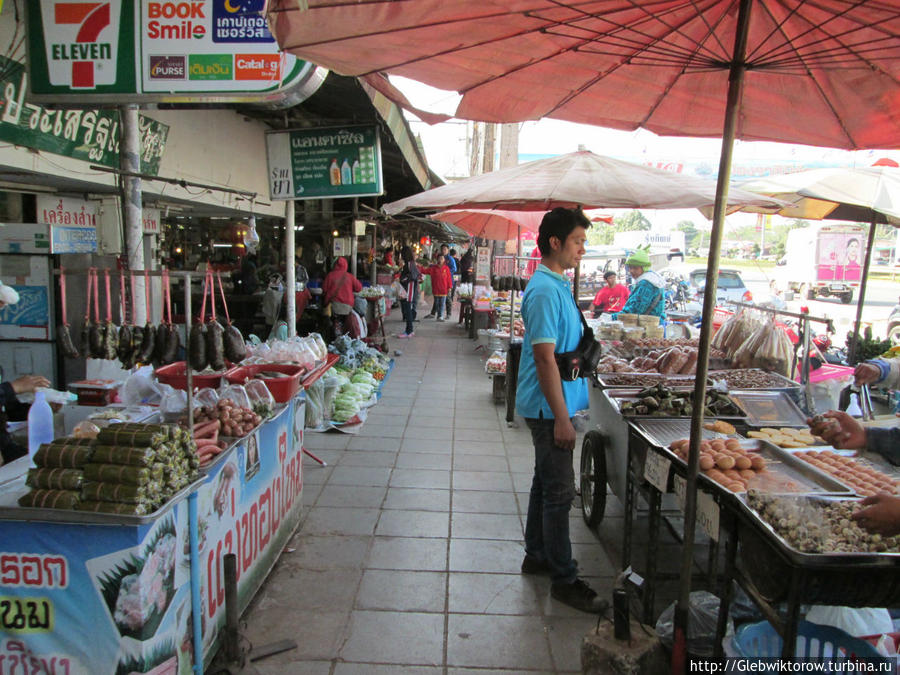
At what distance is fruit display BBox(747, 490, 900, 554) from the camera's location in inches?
81.9

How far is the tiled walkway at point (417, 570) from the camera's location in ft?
10.2

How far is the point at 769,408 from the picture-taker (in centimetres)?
424

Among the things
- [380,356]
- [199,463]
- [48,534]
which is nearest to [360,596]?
[199,463]

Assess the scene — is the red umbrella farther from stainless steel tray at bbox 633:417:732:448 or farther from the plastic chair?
stainless steel tray at bbox 633:417:732:448

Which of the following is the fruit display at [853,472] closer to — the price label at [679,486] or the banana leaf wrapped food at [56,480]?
the price label at [679,486]

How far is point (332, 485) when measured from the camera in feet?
17.5

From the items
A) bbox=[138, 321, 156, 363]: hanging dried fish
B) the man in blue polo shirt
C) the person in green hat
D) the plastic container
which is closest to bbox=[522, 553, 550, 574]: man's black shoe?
the man in blue polo shirt

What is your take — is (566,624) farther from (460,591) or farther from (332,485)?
(332,485)

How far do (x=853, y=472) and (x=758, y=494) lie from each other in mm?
889

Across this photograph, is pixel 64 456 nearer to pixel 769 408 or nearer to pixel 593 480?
pixel 593 480

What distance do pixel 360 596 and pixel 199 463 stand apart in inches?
55.7

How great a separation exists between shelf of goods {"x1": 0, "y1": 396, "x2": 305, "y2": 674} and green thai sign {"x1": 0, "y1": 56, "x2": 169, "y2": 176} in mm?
3060

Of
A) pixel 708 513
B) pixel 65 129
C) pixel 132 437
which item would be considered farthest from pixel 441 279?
pixel 132 437

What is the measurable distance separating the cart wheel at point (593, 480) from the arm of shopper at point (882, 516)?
216cm
